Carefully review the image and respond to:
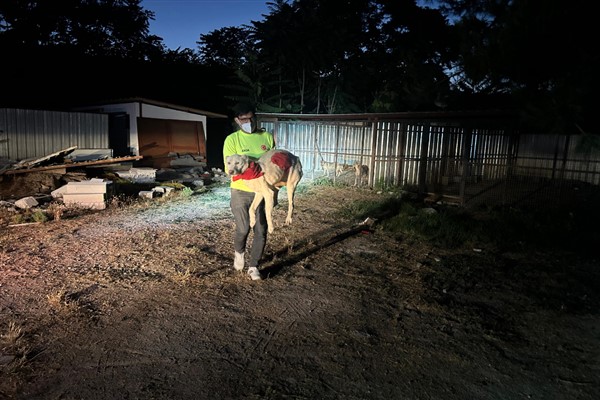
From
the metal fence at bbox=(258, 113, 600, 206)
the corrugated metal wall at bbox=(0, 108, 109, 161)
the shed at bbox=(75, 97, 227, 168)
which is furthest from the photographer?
the shed at bbox=(75, 97, 227, 168)

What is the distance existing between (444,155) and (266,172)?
9.60 meters

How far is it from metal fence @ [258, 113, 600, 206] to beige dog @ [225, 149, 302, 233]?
6.84 metres

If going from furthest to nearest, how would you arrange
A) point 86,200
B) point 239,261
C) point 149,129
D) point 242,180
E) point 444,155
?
point 149,129, point 444,155, point 86,200, point 239,261, point 242,180

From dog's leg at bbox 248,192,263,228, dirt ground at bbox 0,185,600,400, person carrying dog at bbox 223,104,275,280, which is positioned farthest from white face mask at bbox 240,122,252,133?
dirt ground at bbox 0,185,600,400

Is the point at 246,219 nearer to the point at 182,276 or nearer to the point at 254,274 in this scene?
the point at 254,274

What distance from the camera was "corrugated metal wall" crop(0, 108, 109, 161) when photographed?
10.8 metres

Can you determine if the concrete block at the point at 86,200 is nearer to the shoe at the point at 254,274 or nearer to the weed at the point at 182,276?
the weed at the point at 182,276

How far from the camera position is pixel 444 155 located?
490 inches

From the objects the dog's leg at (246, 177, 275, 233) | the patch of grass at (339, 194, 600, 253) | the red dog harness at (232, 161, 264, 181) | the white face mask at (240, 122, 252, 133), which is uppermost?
the white face mask at (240, 122, 252, 133)

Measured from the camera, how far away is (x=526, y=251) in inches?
256

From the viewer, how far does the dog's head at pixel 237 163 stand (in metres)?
4.09

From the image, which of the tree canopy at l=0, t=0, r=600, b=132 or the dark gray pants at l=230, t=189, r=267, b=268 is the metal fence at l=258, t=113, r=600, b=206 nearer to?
the tree canopy at l=0, t=0, r=600, b=132

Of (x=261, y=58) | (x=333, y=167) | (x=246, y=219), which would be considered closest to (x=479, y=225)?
(x=246, y=219)

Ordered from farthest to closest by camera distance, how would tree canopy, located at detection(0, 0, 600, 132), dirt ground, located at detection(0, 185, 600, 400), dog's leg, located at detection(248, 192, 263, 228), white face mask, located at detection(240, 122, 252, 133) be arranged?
tree canopy, located at detection(0, 0, 600, 132), white face mask, located at detection(240, 122, 252, 133), dog's leg, located at detection(248, 192, 263, 228), dirt ground, located at detection(0, 185, 600, 400)
